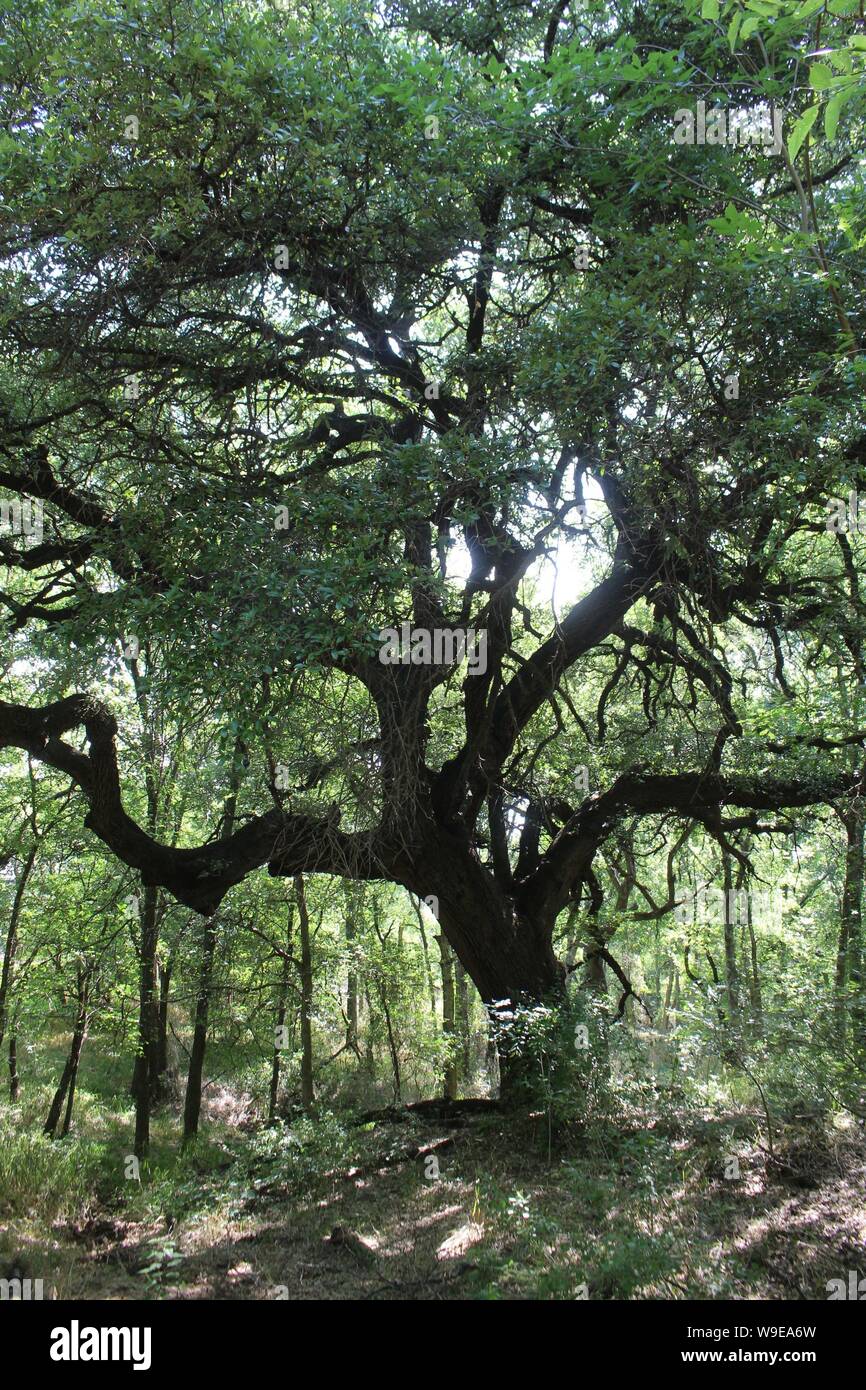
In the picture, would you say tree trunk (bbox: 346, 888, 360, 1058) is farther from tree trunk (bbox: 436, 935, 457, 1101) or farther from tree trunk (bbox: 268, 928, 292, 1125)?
tree trunk (bbox: 436, 935, 457, 1101)

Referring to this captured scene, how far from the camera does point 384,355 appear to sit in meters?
5.99

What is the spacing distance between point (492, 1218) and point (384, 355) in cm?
570

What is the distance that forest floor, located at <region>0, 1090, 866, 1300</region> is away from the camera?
430cm

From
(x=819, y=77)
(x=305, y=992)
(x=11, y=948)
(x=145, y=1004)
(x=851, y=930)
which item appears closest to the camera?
(x=819, y=77)

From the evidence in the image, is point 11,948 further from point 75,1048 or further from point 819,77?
point 819,77

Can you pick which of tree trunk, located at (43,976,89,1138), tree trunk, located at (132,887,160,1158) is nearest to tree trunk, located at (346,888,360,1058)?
tree trunk, located at (132,887,160,1158)

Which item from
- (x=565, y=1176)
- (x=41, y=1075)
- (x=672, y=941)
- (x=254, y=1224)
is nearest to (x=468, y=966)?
(x=565, y=1176)

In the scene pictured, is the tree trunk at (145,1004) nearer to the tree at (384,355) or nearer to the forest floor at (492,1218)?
the forest floor at (492,1218)

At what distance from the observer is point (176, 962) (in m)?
10.6

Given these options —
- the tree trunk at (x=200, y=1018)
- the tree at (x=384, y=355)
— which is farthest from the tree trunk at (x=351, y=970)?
the tree at (x=384, y=355)

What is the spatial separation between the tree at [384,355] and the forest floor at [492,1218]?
2363 millimetres

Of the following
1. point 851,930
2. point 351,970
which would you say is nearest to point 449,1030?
point 351,970
